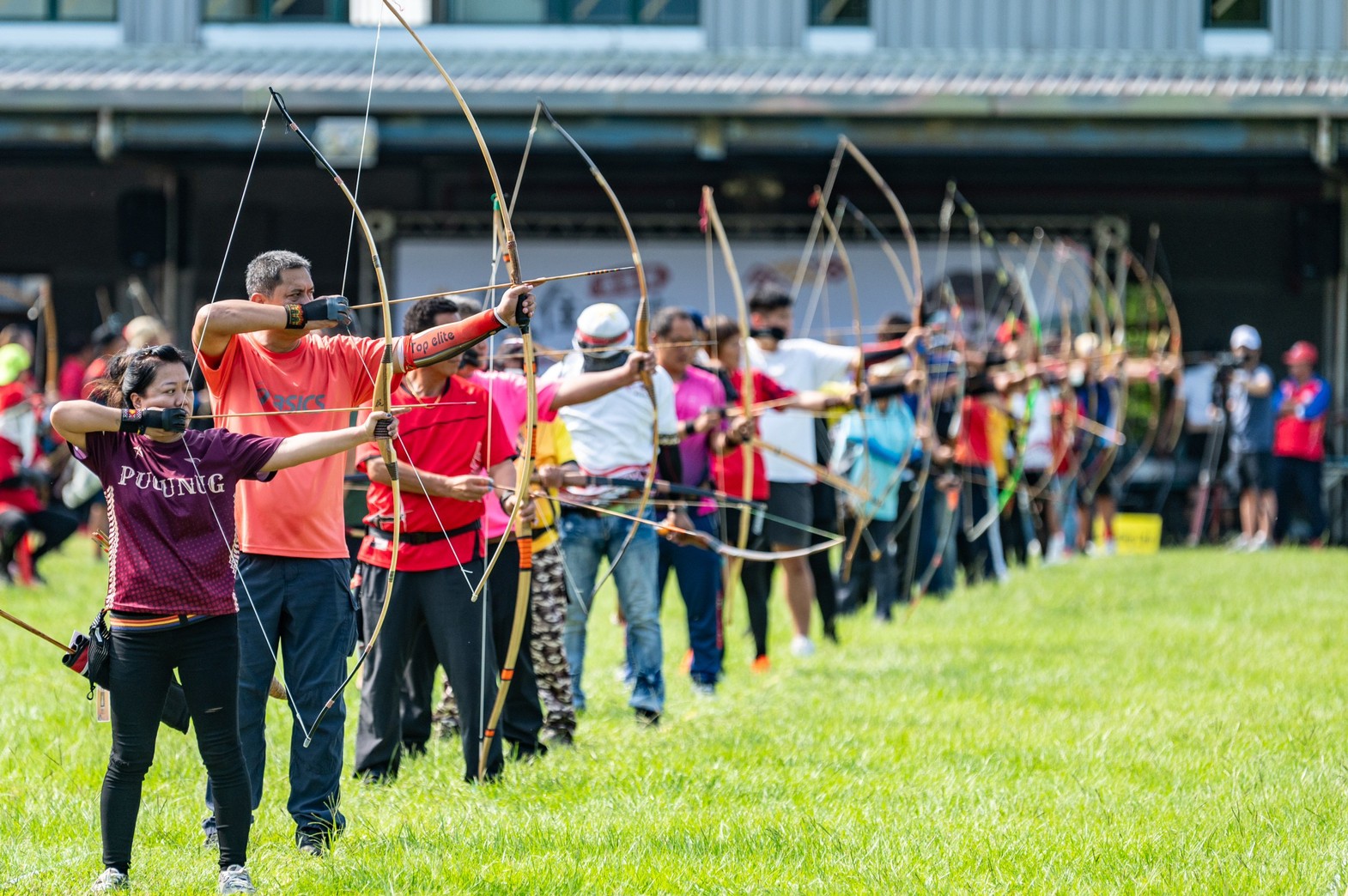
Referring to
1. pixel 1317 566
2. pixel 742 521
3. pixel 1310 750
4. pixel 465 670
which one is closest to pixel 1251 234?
pixel 1317 566

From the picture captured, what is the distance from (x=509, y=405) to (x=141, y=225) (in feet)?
28.8

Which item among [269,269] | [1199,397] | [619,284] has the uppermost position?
[619,284]

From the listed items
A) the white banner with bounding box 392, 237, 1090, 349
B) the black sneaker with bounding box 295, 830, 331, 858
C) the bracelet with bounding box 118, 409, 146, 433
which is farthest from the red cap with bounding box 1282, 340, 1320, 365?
the bracelet with bounding box 118, 409, 146, 433

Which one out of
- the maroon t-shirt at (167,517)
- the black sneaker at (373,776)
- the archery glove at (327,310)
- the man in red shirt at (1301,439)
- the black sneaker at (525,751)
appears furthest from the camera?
the man in red shirt at (1301,439)

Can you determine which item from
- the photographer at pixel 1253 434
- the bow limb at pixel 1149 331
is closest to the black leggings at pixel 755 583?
the bow limb at pixel 1149 331

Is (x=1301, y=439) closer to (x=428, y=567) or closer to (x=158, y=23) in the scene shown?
(x=158, y=23)

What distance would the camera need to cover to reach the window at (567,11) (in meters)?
13.9

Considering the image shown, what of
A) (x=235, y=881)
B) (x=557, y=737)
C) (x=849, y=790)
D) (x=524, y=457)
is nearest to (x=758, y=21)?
(x=557, y=737)

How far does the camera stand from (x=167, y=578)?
3.69 m

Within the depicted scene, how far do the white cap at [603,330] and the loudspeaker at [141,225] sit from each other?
27.3 ft

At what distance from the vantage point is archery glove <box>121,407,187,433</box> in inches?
141

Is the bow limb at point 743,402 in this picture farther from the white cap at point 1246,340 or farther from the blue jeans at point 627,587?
the white cap at point 1246,340

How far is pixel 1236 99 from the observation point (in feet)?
39.8

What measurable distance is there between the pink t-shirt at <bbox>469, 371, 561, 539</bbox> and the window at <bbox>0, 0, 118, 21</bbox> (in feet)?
33.0
